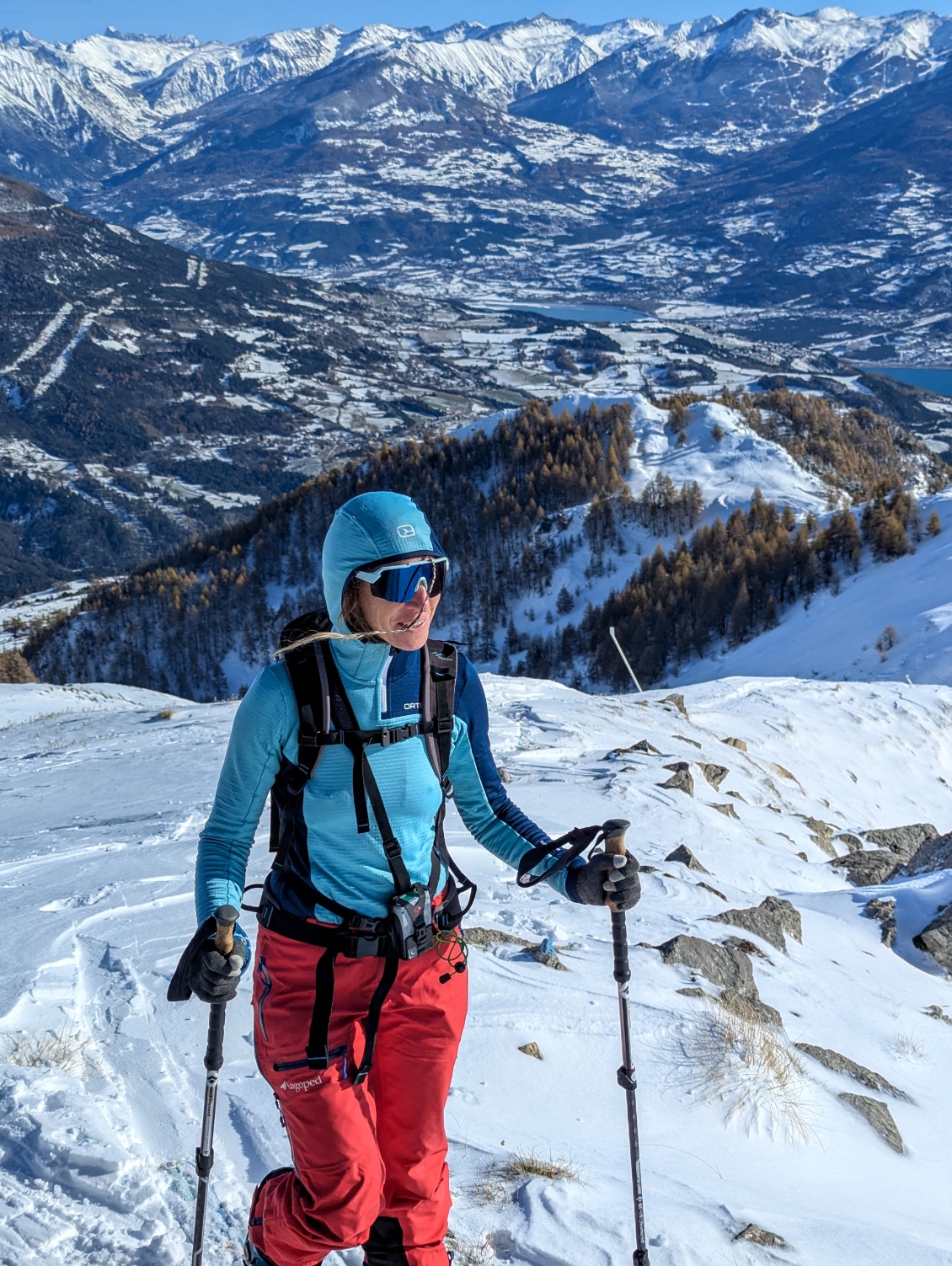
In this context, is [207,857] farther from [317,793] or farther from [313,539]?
[313,539]

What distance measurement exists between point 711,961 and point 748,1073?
84.7 inches

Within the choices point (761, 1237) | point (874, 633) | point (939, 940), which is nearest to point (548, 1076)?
point (761, 1237)

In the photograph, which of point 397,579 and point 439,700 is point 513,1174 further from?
point 397,579

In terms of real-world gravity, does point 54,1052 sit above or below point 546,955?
above

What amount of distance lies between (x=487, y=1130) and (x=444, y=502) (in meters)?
130

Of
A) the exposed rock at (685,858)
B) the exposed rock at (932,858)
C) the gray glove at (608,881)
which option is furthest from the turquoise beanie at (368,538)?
the exposed rock at (932,858)

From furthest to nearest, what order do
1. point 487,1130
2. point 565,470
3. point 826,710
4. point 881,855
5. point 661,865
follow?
point 565,470, point 826,710, point 881,855, point 661,865, point 487,1130

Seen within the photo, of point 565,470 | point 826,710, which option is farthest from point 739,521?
point 826,710

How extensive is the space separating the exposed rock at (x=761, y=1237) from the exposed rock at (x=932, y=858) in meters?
10.7

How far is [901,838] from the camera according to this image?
20.3 metres

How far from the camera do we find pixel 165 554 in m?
167

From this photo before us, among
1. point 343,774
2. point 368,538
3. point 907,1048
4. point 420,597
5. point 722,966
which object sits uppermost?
point 368,538

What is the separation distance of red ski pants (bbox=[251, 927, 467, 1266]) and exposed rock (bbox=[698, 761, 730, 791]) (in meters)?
16.7

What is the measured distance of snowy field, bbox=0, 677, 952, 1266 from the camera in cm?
503
